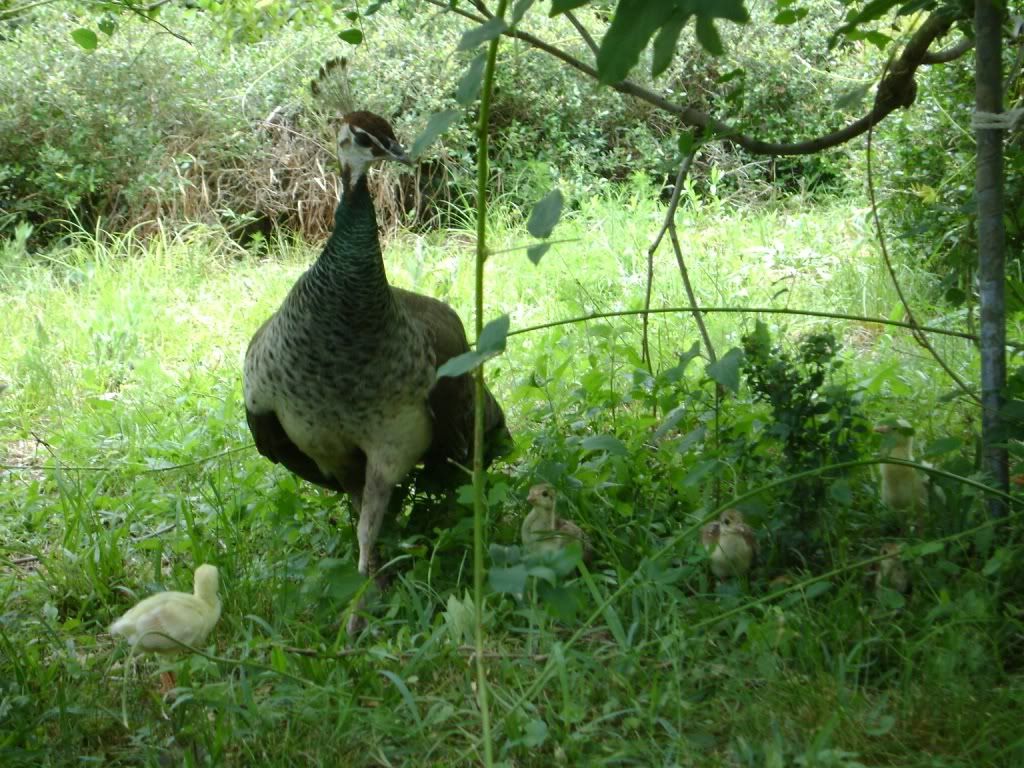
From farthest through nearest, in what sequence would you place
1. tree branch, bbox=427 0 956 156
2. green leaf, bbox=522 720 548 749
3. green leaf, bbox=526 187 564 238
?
tree branch, bbox=427 0 956 156 → green leaf, bbox=522 720 548 749 → green leaf, bbox=526 187 564 238

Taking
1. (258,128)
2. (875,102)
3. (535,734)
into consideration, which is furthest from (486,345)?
(258,128)

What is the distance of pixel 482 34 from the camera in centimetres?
151

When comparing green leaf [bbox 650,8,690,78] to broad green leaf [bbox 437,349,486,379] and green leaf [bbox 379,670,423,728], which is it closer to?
broad green leaf [bbox 437,349,486,379]

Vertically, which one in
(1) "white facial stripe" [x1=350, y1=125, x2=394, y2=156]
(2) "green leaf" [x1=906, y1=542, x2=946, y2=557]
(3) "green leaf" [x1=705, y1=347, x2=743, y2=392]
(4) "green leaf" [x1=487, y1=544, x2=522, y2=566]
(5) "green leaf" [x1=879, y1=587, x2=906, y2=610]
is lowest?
(5) "green leaf" [x1=879, y1=587, x2=906, y2=610]

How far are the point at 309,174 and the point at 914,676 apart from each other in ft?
23.8

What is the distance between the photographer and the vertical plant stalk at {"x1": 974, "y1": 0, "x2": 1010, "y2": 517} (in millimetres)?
2729

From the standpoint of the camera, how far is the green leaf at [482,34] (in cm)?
150

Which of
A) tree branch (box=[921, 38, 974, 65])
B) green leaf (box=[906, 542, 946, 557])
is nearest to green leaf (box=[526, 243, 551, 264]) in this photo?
green leaf (box=[906, 542, 946, 557])

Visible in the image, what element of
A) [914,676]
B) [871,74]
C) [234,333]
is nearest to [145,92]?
[234,333]

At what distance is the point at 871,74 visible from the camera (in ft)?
22.0

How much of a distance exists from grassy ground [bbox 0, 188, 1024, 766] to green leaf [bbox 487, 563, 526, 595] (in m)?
0.11

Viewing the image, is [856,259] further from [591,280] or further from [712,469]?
[712,469]

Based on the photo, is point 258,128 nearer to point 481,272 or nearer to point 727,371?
point 727,371

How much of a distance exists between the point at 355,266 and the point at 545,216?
1.72 meters
